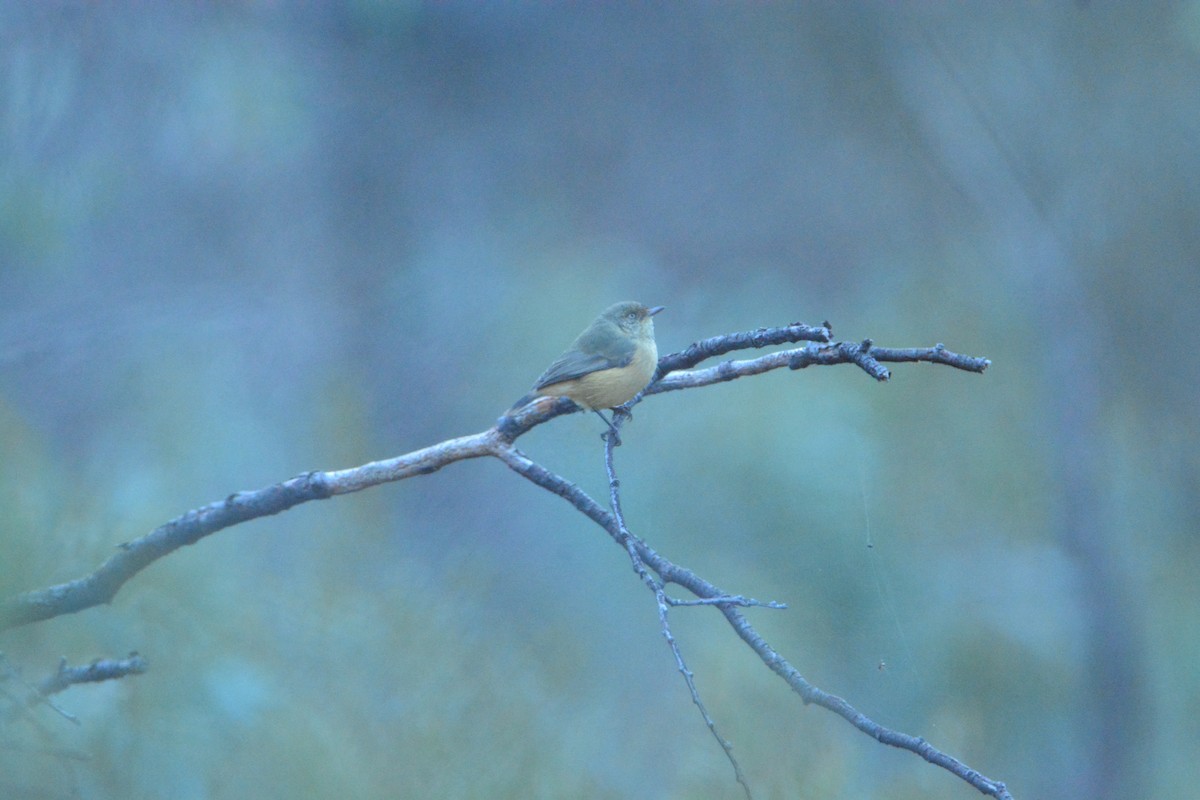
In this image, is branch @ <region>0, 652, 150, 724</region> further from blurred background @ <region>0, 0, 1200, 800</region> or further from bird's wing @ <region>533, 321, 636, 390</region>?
bird's wing @ <region>533, 321, 636, 390</region>

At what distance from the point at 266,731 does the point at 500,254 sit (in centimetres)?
185

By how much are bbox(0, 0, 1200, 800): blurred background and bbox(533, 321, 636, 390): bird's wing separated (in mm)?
622

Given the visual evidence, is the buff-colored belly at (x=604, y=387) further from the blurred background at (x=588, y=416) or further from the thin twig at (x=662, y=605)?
the blurred background at (x=588, y=416)

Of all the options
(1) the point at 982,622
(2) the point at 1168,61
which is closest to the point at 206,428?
(1) the point at 982,622

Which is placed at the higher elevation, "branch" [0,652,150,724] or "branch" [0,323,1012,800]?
"branch" [0,323,1012,800]

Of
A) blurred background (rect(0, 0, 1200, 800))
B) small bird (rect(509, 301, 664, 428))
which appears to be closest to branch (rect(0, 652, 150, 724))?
blurred background (rect(0, 0, 1200, 800))

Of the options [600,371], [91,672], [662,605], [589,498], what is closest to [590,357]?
[600,371]

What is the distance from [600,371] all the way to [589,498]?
0.22m

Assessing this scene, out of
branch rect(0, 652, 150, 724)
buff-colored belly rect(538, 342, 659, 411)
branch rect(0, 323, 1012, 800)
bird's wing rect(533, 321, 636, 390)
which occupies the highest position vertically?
bird's wing rect(533, 321, 636, 390)

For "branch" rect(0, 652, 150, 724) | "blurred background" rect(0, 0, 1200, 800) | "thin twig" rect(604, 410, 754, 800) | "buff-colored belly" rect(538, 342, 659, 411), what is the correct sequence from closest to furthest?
"thin twig" rect(604, 410, 754, 800), "branch" rect(0, 652, 150, 724), "buff-colored belly" rect(538, 342, 659, 411), "blurred background" rect(0, 0, 1200, 800)

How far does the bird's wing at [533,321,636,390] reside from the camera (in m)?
1.28

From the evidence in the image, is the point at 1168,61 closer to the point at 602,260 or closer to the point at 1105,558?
the point at 1105,558

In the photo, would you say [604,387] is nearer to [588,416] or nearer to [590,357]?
[590,357]

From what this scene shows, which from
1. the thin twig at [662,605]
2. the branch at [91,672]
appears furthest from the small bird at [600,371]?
the branch at [91,672]
